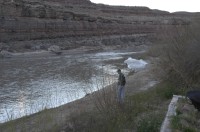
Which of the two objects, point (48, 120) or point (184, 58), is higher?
point (184, 58)

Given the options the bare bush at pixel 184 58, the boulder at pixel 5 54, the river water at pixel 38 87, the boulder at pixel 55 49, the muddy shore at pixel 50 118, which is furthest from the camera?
the boulder at pixel 55 49

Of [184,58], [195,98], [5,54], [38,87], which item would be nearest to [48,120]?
[184,58]

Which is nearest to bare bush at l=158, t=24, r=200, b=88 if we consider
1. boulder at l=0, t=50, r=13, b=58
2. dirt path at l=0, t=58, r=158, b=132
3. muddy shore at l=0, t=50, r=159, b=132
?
muddy shore at l=0, t=50, r=159, b=132

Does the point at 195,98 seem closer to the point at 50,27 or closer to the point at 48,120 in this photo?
the point at 48,120

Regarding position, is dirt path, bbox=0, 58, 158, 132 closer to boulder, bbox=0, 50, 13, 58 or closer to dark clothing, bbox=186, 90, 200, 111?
dark clothing, bbox=186, 90, 200, 111

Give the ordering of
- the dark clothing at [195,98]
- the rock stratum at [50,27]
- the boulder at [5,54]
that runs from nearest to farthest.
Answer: the dark clothing at [195,98] → the boulder at [5,54] → the rock stratum at [50,27]

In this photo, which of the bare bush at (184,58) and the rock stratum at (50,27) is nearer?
the bare bush at (184,58)

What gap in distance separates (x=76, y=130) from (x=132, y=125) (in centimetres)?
187

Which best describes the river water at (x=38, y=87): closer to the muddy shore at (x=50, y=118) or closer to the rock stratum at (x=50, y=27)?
the muddy shore at (x=50, y=118)

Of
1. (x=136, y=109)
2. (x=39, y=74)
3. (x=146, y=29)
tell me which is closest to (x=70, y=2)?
(x=146, y=29)

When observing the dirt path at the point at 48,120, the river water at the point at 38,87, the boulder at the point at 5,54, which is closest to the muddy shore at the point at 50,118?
the dirt path at the point at 48,120

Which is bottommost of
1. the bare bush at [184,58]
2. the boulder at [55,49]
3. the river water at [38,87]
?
the boulder at [55,49]

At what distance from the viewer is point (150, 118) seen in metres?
12.8

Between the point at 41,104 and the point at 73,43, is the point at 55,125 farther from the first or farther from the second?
the point at 73,43
